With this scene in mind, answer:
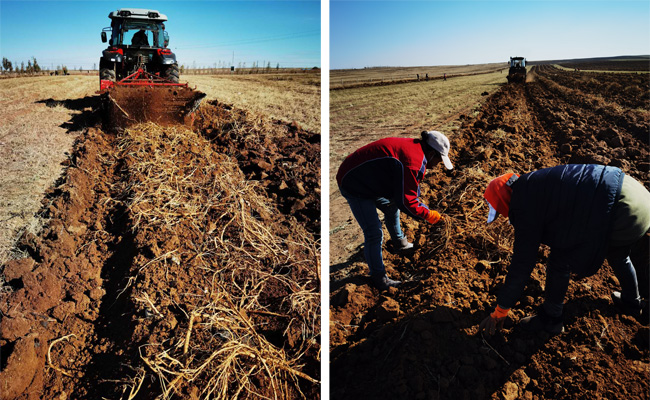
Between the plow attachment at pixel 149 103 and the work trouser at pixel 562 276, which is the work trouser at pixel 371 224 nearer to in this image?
the work trouser at pixel 562 276

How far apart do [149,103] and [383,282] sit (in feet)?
16.7

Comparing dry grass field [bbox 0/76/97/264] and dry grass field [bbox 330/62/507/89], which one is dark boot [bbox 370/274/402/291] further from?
dry grass field [bbox 330/62/507/89]

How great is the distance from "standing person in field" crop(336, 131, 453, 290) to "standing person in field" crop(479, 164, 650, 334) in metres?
0.54

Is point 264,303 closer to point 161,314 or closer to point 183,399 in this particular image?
point 161,314

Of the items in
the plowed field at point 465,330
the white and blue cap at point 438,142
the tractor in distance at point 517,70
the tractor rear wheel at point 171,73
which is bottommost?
the plowed field at point 465,330

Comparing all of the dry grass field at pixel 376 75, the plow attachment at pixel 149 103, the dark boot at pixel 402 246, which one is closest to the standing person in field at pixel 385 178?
the dark boot at pixel 402 246

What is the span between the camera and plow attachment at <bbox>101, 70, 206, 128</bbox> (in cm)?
660

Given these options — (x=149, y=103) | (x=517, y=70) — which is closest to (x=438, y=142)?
(x=149, y=103)

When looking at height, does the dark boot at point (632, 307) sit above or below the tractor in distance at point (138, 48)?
below

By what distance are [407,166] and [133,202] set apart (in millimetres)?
2868

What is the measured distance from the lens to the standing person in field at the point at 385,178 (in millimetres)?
2895

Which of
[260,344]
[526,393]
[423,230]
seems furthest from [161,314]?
[423,230]

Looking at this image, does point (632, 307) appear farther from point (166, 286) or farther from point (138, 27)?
point (138, 27)

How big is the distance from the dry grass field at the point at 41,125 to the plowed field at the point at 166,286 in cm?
25
